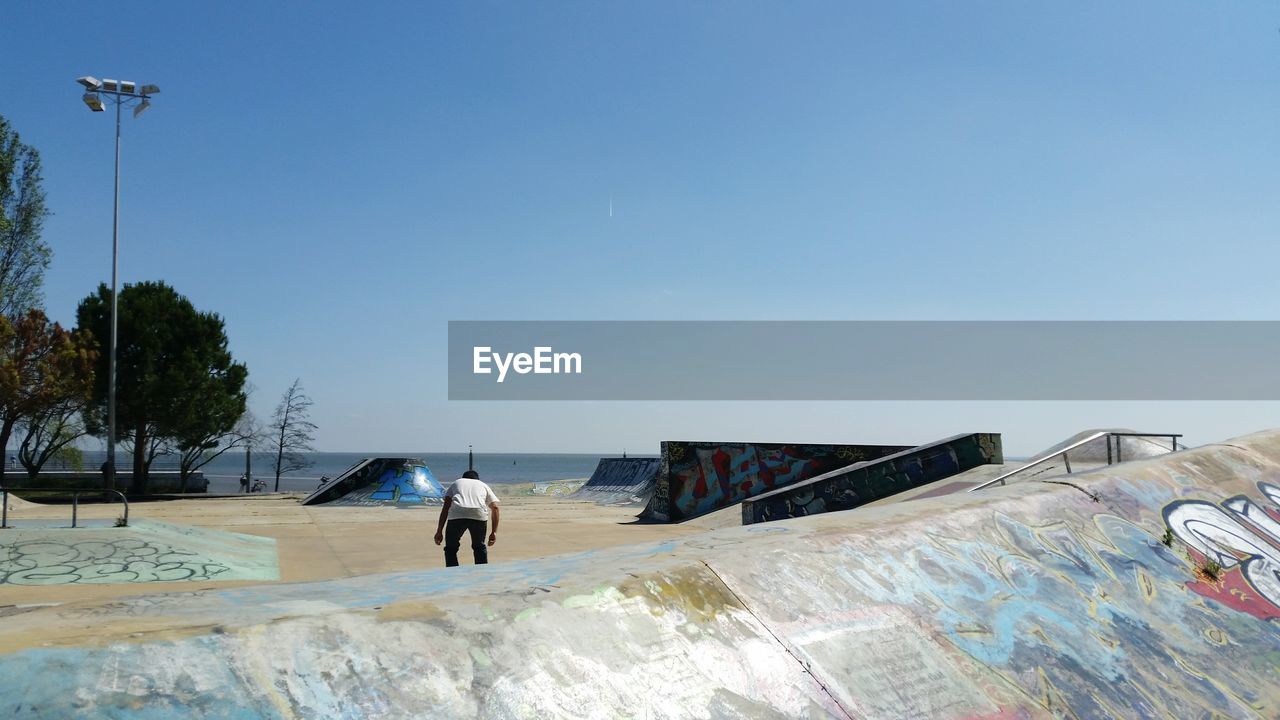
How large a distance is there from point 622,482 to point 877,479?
19593mm

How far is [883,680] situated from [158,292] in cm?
3452

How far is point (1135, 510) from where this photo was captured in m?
7.80

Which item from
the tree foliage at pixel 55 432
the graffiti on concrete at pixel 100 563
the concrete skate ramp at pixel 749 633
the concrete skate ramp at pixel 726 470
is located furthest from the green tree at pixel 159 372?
the concrete skate ramp at pixel 749 633

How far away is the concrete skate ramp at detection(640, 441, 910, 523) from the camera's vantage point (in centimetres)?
1955

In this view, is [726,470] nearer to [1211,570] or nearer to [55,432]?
[1211,570]

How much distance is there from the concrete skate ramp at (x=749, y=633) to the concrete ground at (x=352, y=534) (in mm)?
1056

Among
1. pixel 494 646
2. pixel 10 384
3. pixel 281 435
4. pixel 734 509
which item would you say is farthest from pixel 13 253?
pixel 494 646

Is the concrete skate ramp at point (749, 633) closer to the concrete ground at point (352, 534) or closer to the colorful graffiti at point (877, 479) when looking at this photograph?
the concrete ground at point (352, 534)

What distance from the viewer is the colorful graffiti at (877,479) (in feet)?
50.8

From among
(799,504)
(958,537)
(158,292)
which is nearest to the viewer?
(958,537)

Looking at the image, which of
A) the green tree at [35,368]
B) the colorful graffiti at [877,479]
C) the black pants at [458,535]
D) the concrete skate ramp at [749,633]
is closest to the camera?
the concrete skate ramp at [749,633]

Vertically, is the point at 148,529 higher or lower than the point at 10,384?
lower

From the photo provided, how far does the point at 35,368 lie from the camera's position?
1043 inches

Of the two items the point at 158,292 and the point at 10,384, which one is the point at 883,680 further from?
the point at 158,292
